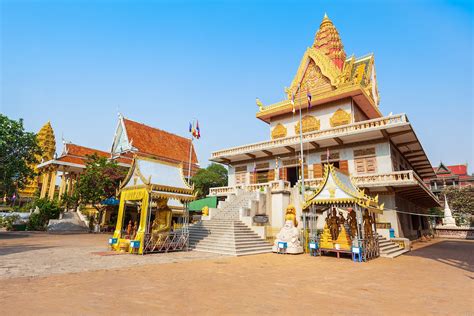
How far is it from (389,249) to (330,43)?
20.8 meters

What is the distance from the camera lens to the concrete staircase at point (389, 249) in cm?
1298

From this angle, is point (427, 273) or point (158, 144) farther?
point (158, 144)

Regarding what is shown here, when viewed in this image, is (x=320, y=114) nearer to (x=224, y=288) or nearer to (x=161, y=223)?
(x=161, y=223)

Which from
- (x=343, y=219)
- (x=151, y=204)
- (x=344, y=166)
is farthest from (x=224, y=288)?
(x=344, y=166)

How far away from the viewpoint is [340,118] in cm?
2208

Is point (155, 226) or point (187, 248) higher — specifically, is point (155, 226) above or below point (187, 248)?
above

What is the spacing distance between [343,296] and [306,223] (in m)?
8.88

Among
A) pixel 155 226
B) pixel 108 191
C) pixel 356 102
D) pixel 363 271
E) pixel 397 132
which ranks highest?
pixel 356 102

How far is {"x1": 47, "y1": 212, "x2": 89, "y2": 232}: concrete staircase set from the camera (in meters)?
25.5

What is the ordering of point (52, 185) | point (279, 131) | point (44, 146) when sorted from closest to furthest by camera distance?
1. point (279, 131)
2. point (52, 185)
3. point (44, 146)

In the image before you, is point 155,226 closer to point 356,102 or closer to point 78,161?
point 356,102

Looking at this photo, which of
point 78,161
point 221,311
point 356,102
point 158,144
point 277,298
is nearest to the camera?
point 221,311

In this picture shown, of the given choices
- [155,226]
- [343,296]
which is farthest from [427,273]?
[155,226]

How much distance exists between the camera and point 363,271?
8906 millimetres
